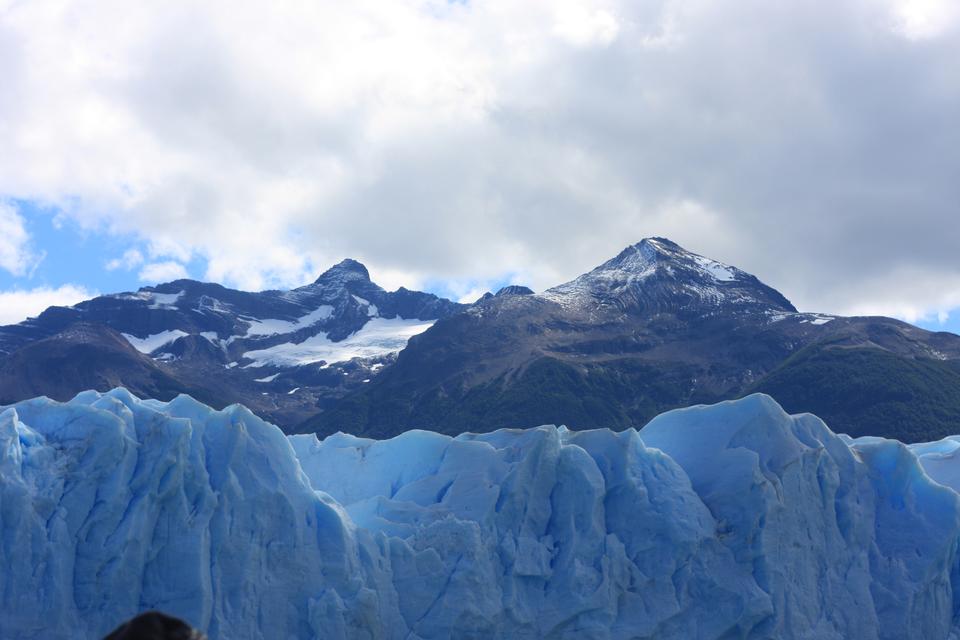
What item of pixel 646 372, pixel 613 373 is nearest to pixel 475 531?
pixel 613 373

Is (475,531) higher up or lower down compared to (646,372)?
lower down

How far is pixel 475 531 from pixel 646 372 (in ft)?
451

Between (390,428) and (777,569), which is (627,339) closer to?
(390,428)

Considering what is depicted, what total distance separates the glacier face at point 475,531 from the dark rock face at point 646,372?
90.5 metres

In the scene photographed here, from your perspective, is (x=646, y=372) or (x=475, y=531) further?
(x=646, y=372)

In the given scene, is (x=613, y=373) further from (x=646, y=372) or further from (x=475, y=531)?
(x=475, y=531)

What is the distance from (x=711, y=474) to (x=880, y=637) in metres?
7.25

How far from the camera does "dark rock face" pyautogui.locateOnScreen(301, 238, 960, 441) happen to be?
14012cm

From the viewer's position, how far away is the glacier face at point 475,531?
34.8m

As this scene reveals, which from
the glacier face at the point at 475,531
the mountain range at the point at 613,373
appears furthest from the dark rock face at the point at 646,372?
the glacier face at the point at 475,531

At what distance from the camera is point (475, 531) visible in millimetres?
38250

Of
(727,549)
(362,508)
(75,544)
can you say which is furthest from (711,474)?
(75,544)

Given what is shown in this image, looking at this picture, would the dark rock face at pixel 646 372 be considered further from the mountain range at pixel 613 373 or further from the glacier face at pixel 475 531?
the glacier face at pixel 475 531

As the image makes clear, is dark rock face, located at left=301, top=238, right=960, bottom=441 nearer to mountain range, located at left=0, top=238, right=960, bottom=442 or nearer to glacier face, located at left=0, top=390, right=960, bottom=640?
mountain range, located at left=0, top=238, right=960, bottom=442
